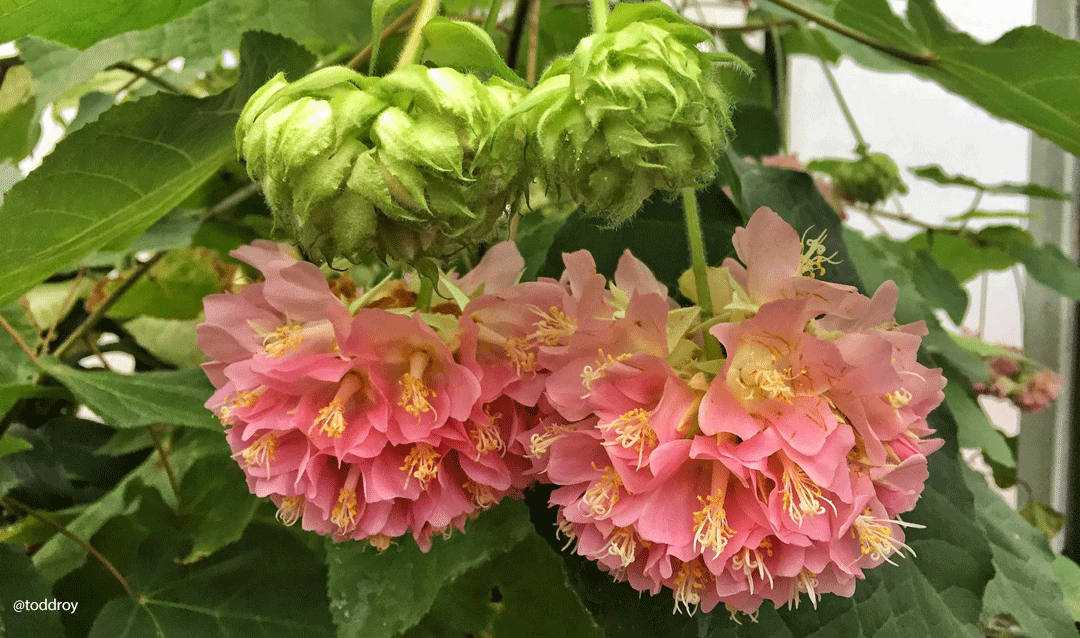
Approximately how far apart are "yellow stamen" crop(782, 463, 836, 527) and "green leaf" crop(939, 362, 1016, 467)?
0.34 m

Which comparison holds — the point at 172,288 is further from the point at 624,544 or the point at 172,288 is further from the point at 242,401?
the point at 624,544

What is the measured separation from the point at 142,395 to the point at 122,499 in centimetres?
13

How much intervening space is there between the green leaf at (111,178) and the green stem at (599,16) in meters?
0.19

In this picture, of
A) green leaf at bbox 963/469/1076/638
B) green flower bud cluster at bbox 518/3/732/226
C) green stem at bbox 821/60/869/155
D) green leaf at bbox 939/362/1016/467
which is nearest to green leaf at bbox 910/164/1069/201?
green stem at bbox 821/60/869/155

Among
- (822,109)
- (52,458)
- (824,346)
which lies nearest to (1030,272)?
(822,109)

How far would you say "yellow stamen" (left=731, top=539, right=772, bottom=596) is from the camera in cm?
23

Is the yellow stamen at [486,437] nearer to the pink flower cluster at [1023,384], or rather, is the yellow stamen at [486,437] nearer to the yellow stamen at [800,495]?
the yellow stamen at [800,495]

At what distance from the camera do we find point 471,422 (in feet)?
0.85

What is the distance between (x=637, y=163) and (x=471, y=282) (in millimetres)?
121

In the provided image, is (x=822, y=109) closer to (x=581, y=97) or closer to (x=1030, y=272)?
(x=1030, y=272)

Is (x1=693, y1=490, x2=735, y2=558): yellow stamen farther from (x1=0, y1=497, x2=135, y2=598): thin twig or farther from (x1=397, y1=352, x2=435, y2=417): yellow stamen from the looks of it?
(x1=0, y1=497, x2=135, y2=598): thin twig

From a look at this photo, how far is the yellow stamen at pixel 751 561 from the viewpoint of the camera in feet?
0.75

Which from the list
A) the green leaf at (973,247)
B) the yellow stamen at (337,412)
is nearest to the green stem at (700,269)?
the yellow stamen at (337,412)

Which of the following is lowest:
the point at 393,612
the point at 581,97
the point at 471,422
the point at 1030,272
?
the point at 1030,272
